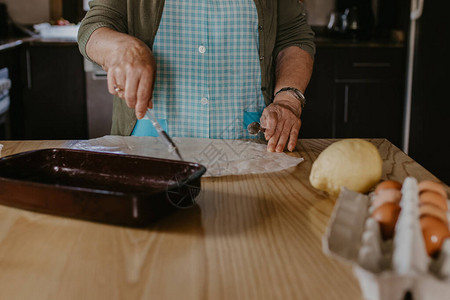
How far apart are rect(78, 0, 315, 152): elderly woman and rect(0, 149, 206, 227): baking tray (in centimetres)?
49

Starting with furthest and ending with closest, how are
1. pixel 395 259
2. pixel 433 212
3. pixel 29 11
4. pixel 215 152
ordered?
pixel 29 11, pixel 215 152, pixel 433 212, pixel 395 259

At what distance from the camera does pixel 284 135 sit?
134 cm

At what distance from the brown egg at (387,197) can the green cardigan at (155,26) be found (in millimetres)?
891

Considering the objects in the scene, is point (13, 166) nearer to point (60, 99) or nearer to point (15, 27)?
point (60, 99)

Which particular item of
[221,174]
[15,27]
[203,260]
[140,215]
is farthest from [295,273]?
[15,27]

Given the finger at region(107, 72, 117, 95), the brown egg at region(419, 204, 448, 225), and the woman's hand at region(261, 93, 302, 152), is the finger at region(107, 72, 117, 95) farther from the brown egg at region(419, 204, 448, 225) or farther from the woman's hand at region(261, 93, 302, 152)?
the brown egg at region(419, 204, 448, 225)

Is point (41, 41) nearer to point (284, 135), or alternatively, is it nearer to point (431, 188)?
point (284, 135)

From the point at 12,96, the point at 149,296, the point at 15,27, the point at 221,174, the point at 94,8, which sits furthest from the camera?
the point at 15,27

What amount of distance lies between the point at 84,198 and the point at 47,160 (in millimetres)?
275

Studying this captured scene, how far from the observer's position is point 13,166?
3.25ft

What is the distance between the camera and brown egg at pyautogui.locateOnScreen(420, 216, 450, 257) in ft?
2.14

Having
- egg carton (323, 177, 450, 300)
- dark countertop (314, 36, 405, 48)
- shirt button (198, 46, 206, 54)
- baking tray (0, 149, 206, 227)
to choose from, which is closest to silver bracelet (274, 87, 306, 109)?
shirt button (198, 46, 206, 54)

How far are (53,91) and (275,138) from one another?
255 centimetres

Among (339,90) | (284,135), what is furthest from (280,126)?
(339,90)
